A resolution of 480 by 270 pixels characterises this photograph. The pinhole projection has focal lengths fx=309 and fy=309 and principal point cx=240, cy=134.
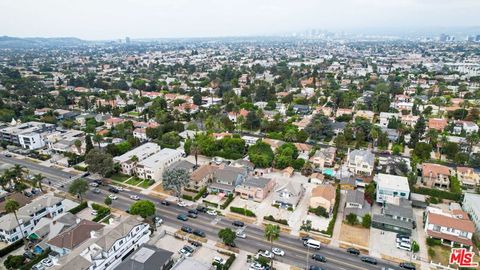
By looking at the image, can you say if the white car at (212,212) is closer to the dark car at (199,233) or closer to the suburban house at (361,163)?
the dark car at (199,233)

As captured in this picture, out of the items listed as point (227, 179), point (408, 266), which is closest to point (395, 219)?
point (408, 266)

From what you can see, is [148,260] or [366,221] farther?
[366,221]

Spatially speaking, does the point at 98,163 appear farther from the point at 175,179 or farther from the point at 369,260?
the point at 369,260

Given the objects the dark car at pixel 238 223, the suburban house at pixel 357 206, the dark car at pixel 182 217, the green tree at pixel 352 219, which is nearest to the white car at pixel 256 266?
the dark car at pixel 238 223

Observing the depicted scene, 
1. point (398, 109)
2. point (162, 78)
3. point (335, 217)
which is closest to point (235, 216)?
point (335, 217)

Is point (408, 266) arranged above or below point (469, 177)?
below

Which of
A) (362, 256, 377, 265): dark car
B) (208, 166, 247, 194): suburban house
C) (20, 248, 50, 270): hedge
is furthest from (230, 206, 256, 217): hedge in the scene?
(20, 248, 50, 270): hedge
